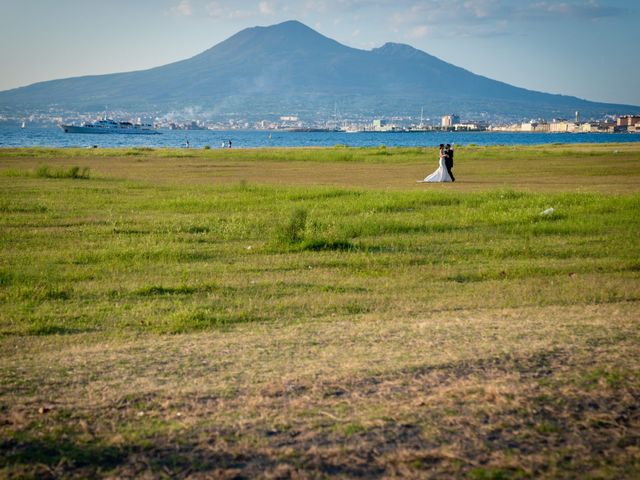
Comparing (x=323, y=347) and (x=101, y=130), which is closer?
(x=323, y=347)

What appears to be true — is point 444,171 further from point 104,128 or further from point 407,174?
point 104,128

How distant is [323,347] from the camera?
722 cm

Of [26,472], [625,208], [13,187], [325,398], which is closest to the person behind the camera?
[26,472]

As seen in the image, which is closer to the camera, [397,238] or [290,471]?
[290,471]

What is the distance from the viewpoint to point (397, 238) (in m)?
15.8

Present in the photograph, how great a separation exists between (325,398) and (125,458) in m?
1.59

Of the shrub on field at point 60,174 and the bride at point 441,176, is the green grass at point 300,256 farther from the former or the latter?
the shrub on field at point 60,174

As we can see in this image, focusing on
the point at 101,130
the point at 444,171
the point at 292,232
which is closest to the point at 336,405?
the point at 292,232

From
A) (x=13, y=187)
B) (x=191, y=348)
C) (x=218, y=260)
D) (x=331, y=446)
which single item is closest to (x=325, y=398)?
(x=331, y=446)

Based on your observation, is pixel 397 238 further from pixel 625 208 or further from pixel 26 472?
pixel 26 472

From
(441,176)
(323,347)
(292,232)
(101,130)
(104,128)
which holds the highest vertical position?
(104,128)

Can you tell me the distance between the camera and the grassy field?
4.79 metres

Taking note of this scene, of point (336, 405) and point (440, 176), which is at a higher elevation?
point (440, 176)

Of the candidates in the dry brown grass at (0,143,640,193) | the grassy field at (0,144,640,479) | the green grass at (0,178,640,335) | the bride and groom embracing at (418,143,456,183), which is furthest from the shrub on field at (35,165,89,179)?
the grassy field at (0,144,640,479)
